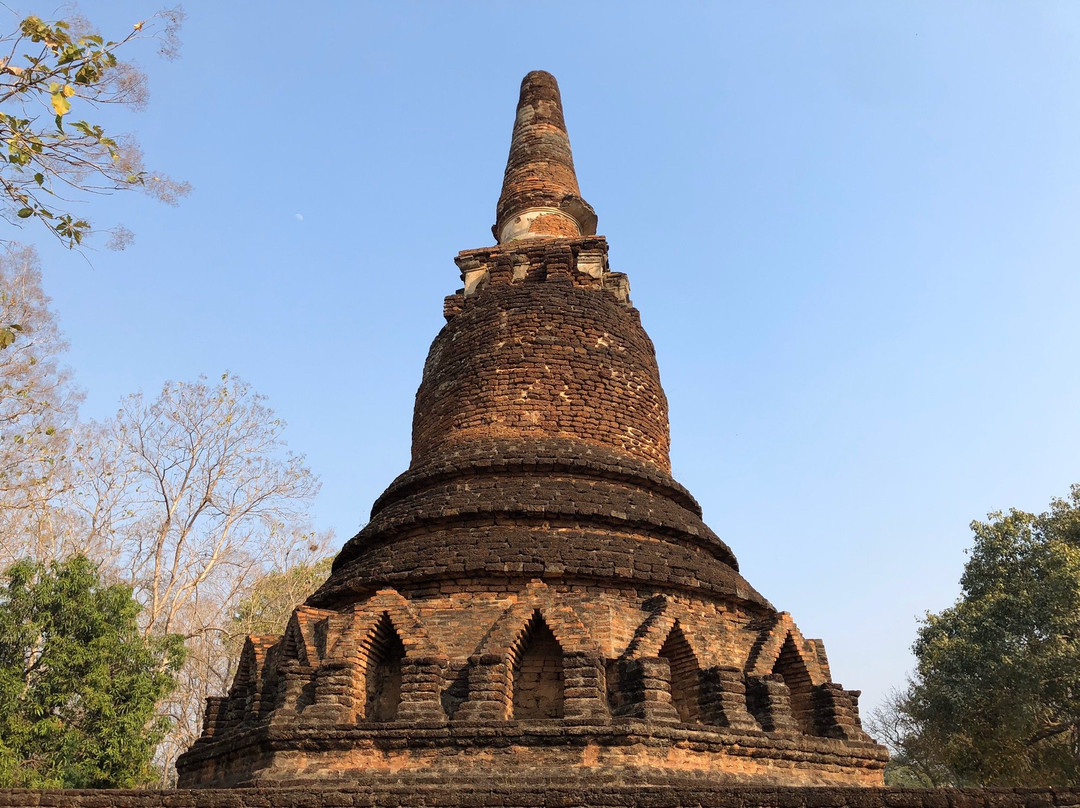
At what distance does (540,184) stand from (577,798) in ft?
35.2

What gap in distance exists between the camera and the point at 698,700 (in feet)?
25.3

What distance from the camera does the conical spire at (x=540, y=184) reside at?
1381cm

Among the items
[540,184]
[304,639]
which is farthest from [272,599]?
[304,639]

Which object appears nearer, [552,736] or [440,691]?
[552,736]

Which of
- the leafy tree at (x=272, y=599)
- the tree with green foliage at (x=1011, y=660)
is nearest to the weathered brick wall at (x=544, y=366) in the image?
the tree with green foliage at (x=1011, y=660)

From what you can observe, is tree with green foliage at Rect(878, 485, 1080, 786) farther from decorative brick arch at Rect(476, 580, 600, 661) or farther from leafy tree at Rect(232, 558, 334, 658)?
leafy tree at Rect(232, 558, 334, 658)

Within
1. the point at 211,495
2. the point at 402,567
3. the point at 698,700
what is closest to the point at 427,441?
the point at 402,567

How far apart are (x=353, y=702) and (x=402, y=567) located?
1.49 meters

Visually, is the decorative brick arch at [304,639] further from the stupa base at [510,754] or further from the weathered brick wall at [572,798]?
the weathered brick wall at [572,798]

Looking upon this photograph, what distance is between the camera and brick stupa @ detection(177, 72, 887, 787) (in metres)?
6.88

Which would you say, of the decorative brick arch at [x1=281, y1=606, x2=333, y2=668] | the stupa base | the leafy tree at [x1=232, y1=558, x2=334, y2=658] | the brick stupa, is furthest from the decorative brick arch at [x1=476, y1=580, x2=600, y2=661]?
the leafy tree at [x1=232, y1=558, x2=334, y2=658]

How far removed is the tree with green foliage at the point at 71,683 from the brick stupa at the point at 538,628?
5.36 m

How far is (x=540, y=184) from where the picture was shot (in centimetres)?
1421

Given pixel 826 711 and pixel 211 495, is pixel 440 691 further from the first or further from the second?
pixel 211 495
